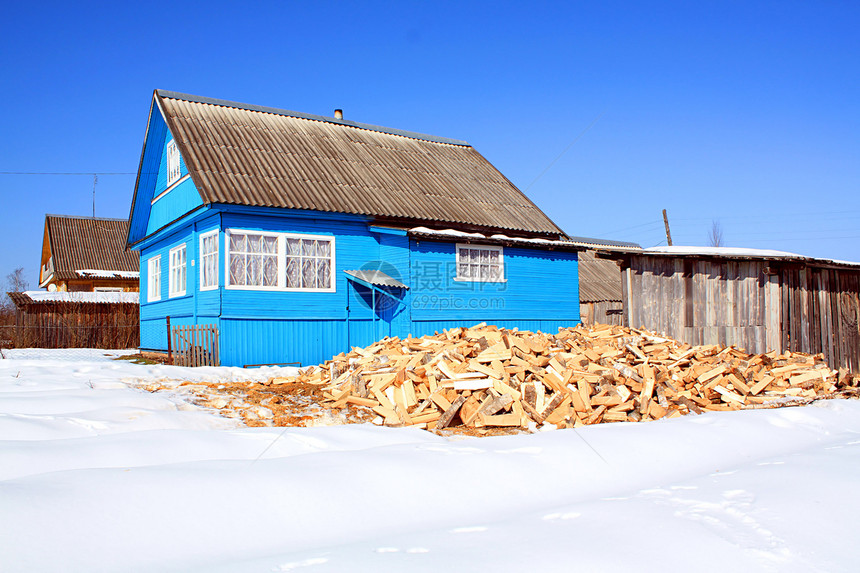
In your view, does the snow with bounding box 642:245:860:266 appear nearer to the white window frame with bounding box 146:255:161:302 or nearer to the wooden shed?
the wooden shed

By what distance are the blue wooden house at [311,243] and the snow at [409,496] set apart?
24.3 feet

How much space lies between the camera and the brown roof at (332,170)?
48.4 feet

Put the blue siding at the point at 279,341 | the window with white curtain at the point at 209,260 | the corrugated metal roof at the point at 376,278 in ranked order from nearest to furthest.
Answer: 1. the blue siding at the point at 279,341
2. the window with white curtain at the point at 209,260
3. the corrugated metal roof at the point at 376,278

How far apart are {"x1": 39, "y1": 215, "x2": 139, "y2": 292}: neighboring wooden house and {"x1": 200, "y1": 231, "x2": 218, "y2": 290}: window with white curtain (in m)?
19.3

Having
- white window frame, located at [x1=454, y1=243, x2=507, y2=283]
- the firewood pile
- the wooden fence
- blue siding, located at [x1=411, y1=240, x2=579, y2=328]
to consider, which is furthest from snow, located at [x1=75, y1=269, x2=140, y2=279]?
the firewood pile

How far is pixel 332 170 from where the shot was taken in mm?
17125

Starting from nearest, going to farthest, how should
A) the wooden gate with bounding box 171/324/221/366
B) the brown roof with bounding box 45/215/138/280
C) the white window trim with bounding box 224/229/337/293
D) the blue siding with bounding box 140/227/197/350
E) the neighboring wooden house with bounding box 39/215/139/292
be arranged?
1. the wooden gate with bounding box 171/324/221/366
2. the white window trim with bounding box 224/229/337/293
3. the blue siding with bounding box 140/227/197/350
4. the neighboring wooden house with bounding box 39/215/139/292
5. the brown roof with bounding box 45/215/138/280

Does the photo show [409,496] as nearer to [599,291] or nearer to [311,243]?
[311,243]

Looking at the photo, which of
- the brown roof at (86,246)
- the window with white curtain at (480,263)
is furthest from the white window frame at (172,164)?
the brown roof at (86,246)

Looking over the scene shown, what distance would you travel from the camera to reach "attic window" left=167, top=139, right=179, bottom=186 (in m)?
16.5

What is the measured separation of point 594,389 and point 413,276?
802cm

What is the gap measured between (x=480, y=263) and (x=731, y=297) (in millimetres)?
6617

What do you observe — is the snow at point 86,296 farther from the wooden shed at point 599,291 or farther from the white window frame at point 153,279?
the wooden shed at point 599,291

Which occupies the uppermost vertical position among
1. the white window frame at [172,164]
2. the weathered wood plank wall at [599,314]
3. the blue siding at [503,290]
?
the white window frame at [172,164]
